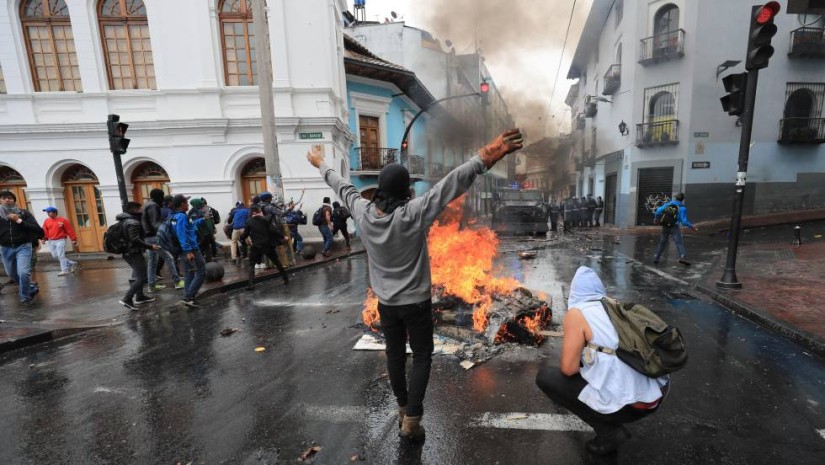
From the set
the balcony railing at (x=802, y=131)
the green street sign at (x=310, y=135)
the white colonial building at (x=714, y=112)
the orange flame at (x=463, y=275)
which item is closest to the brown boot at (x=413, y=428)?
the orange flame at (x=463, y=275)

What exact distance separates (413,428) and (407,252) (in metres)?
1.32

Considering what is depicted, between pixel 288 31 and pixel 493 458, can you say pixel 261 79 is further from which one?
pixel 493 458

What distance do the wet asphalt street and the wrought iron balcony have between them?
1364 cm

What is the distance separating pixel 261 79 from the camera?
9992 mm

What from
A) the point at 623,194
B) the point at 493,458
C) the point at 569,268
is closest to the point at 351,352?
the point at 493,458

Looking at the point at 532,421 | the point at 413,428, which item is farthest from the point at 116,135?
the point at 532,421

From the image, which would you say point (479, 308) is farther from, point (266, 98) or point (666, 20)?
point (666, 20)

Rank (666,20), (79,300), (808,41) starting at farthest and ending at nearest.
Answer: (666,20)
(808,41)
(79,300)

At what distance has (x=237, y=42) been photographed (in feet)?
43.4

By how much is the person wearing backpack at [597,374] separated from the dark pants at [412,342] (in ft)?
3.07

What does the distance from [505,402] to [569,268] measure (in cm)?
696

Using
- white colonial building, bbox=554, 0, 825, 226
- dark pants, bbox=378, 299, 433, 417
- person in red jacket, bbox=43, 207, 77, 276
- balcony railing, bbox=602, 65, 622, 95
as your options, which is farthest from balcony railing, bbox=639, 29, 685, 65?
person in red jacket, bbox=43, 207, 77, 276

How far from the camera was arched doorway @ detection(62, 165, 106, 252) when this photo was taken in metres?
13.4

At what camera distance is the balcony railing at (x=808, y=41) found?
1563 centimetres
